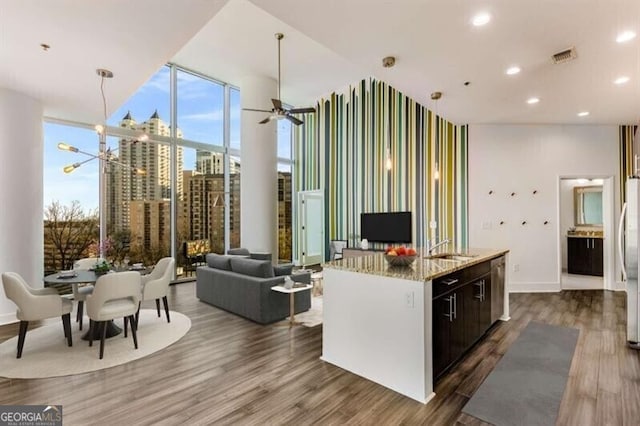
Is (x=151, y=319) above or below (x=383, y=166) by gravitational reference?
below

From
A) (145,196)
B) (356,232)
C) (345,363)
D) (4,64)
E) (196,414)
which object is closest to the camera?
(196,414)

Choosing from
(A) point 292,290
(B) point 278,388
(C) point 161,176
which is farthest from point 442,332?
(C) point 161,176

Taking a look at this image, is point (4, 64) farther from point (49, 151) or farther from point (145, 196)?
point (145, 196)

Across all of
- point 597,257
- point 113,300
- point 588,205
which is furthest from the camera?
point 588,205

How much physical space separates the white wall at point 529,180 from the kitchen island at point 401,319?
317 centimetres

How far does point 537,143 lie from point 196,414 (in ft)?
22.7

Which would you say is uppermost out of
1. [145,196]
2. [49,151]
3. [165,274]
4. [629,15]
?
[629,15]

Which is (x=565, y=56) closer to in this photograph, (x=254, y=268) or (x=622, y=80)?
(x=622, y=80)

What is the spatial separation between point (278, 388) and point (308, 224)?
6783 millimetres

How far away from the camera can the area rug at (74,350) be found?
3.00m


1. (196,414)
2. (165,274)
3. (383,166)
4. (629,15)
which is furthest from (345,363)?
(383,166)

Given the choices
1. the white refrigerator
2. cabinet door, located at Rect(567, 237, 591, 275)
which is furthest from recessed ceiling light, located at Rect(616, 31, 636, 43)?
cabinet door, located at Rect(567, 237, 591, 275)

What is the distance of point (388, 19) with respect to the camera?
2.76 meters

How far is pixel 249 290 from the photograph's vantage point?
4.38 meters
